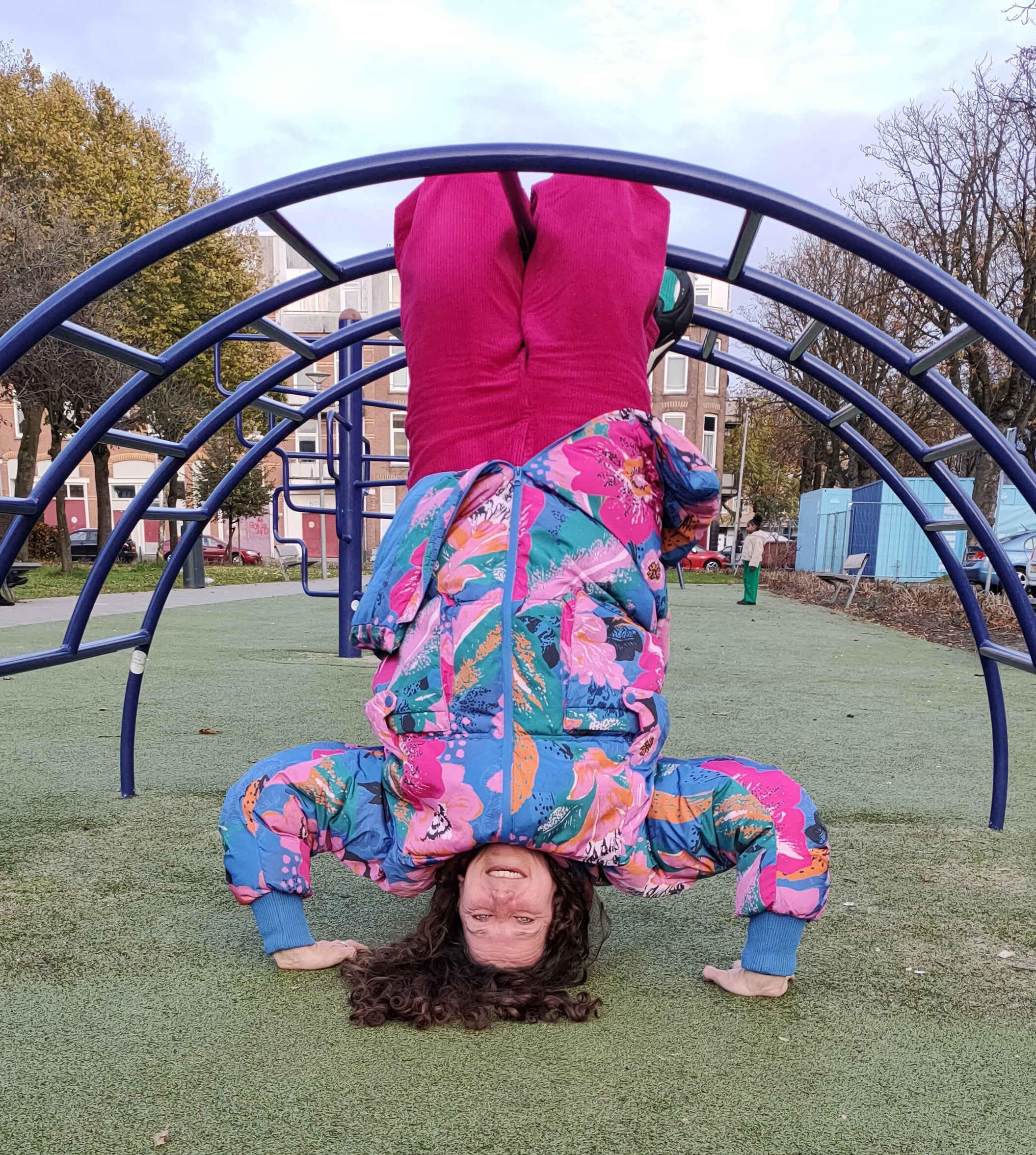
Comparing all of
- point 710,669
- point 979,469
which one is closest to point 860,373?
point 979,469

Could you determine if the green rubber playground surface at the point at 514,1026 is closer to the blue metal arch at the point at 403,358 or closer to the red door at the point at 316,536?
the blue metal arch at the point at 403,358

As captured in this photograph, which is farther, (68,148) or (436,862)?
(68,148)

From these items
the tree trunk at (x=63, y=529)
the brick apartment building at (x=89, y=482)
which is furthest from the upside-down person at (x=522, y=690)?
the brick apartment building at (x=89, y=482)

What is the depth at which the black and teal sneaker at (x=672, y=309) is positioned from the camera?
259 centimetres

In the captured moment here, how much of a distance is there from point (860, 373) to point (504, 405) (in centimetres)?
2473

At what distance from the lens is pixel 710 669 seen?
7281mm

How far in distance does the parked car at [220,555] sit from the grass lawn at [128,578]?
1746mm

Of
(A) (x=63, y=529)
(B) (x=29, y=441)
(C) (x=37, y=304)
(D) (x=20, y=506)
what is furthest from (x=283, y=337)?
(A) (x=63, y=529)

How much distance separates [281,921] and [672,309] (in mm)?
1717

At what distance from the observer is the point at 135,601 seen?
41.8 feet

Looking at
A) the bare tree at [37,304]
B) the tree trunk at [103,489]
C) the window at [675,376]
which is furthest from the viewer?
the window at [675,376]

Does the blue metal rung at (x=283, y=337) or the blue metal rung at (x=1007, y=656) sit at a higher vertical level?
the blue metal rung at (x=283, y=337)

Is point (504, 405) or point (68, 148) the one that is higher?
point (68, 148)

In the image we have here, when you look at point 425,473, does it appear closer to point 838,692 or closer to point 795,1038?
point 795,1038
